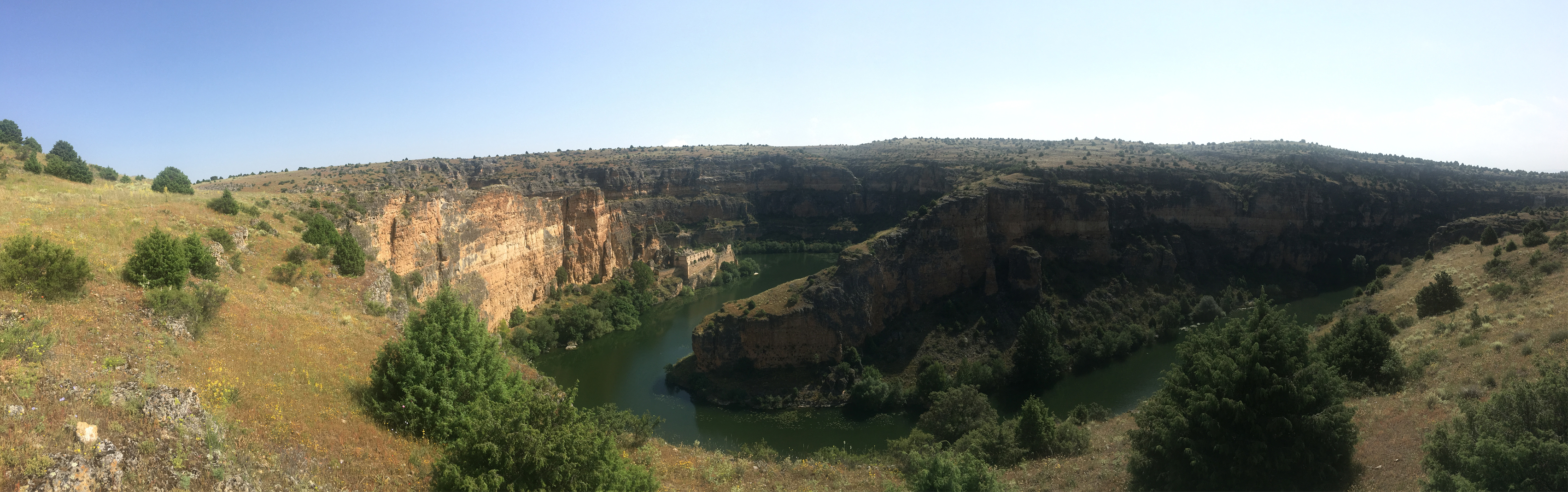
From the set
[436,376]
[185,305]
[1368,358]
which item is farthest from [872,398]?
[185,305]

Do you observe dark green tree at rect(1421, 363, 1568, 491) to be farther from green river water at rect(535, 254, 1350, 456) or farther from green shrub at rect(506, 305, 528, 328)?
green shrub at rect(506, 305, 528, 328)

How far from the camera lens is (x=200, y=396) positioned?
9.57 meters

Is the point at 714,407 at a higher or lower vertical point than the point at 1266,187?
lower

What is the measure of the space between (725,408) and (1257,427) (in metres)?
23.2

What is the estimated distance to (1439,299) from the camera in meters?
28.0

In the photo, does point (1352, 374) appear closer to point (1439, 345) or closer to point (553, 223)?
point (1439, 345)

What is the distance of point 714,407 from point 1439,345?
28.9m

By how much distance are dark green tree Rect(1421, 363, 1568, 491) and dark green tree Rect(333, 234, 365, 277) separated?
94.1 ft

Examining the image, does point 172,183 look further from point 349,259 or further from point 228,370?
point 228,370

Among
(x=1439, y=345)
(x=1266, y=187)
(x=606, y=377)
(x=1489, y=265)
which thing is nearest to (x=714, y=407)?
(x=606, y=377)

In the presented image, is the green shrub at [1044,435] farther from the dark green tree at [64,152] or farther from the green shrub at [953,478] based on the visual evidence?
the dark green tree at [64,152]

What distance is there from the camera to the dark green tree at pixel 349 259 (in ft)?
70.7

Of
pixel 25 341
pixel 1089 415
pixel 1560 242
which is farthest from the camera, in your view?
pixel 1560 242

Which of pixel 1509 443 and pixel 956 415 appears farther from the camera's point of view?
pixel 956 415
